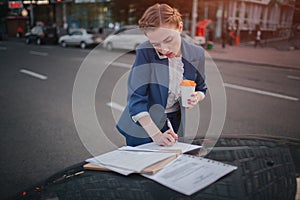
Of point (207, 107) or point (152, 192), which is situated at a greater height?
point (152, 192)

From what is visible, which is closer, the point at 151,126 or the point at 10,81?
the point at 151,126

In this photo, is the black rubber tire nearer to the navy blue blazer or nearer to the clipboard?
the clipboard

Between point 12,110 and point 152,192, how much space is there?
516cm

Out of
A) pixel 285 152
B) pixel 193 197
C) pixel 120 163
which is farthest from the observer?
pixel 285 152

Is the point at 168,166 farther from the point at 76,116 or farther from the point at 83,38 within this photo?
the point at 83,38

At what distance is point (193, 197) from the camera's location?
3.56ft

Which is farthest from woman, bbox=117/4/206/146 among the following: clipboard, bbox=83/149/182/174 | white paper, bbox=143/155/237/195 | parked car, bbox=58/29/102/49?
parked car, bbox=58/29/102/49

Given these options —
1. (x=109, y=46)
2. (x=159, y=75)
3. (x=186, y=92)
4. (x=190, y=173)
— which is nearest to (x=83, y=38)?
(x=109, y=46)

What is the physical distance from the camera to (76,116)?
5242 millimetres

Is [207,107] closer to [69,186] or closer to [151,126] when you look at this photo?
[151,126]

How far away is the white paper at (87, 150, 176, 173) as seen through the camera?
52.2 inches

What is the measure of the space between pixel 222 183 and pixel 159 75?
2.50 feet

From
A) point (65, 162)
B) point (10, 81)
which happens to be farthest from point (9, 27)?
point (65, 162)

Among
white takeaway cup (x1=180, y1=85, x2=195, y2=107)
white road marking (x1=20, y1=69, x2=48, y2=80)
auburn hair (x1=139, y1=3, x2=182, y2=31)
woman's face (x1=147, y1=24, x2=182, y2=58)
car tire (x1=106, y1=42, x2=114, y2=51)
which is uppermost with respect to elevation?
auburn hair (x1=139, y1=3, x2=182, y2=31)
